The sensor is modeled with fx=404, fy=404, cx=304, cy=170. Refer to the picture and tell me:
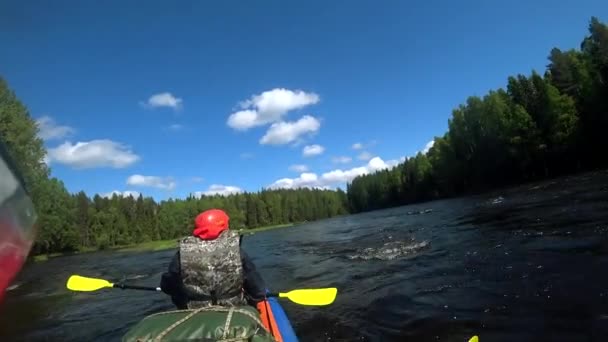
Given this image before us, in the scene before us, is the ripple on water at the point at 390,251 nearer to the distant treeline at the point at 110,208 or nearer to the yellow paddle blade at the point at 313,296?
the yellow paddle blade at the point at 313,296

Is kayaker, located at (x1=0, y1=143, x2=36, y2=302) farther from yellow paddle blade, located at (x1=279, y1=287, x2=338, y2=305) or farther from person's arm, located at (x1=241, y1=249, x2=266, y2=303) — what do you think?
yellow paddle blade, located at (x1=279, y1=287, x2=338, y2=305)

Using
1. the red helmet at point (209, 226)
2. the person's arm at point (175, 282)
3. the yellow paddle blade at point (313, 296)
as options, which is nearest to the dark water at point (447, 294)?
the yellow paddle blade at point (313, 296)

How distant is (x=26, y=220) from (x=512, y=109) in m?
59.7

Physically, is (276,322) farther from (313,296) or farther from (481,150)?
(481,150)

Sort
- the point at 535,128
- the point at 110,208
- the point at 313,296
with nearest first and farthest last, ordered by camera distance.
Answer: the point at 313,296 < the point at 535,128 < the point at 110,208

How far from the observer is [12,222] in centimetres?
168

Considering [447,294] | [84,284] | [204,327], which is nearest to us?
[204,327]

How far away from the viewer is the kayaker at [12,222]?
1.61m

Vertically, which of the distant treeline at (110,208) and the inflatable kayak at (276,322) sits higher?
the distant treeline at (110,208)

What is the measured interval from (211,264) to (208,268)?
0.19 ft

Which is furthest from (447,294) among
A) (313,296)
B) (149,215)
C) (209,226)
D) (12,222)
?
(149,215)

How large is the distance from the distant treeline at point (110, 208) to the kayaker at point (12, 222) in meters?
0.14

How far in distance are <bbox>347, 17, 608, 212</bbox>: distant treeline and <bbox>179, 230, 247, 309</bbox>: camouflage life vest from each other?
4501 cm

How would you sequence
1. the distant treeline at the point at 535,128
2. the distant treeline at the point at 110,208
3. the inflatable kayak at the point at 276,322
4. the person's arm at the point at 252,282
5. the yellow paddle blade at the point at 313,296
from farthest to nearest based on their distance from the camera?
the distant treeline at the point at 535,128
the distant treeline at the point at 110,208
the yellow paddle blade at the point at 313,296
the inflatable kayak at the point at 276,322
the person's arm at the point at 252,282
